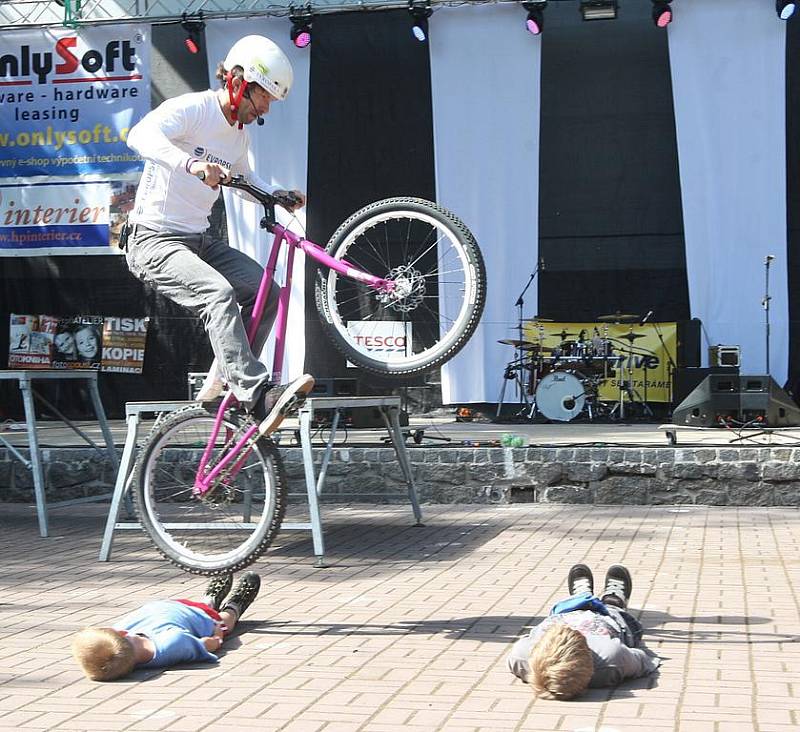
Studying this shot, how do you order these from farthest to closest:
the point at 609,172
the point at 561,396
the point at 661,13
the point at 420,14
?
the point at 609,172 < the point at 420,14 < the point at 661,13 < the point at 561,396

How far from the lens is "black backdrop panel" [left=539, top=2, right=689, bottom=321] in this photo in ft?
44.5

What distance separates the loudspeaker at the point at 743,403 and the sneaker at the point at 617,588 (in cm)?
583

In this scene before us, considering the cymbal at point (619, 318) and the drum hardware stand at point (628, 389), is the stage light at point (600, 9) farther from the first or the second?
the drum hardware stand at point (628, 389)

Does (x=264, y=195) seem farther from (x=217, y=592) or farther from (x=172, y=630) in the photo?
(x=172, y=630)

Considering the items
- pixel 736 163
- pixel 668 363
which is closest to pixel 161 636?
pixel 668 363

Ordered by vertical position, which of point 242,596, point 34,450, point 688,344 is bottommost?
point 242,596

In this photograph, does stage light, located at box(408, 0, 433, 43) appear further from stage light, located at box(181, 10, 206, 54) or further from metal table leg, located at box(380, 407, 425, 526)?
metal table leg, located at box(380, 407, 425, 526)

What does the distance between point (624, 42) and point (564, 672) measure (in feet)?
37.8

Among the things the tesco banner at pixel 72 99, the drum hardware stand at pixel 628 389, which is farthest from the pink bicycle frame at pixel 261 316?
the tesco banner at pixel 72 99

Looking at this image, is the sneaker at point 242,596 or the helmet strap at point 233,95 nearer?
the sneaker at point 242,596

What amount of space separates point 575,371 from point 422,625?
9.01 m

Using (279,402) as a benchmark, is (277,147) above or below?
above

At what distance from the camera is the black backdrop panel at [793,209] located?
13.1 metres

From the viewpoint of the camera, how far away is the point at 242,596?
15.1ft
